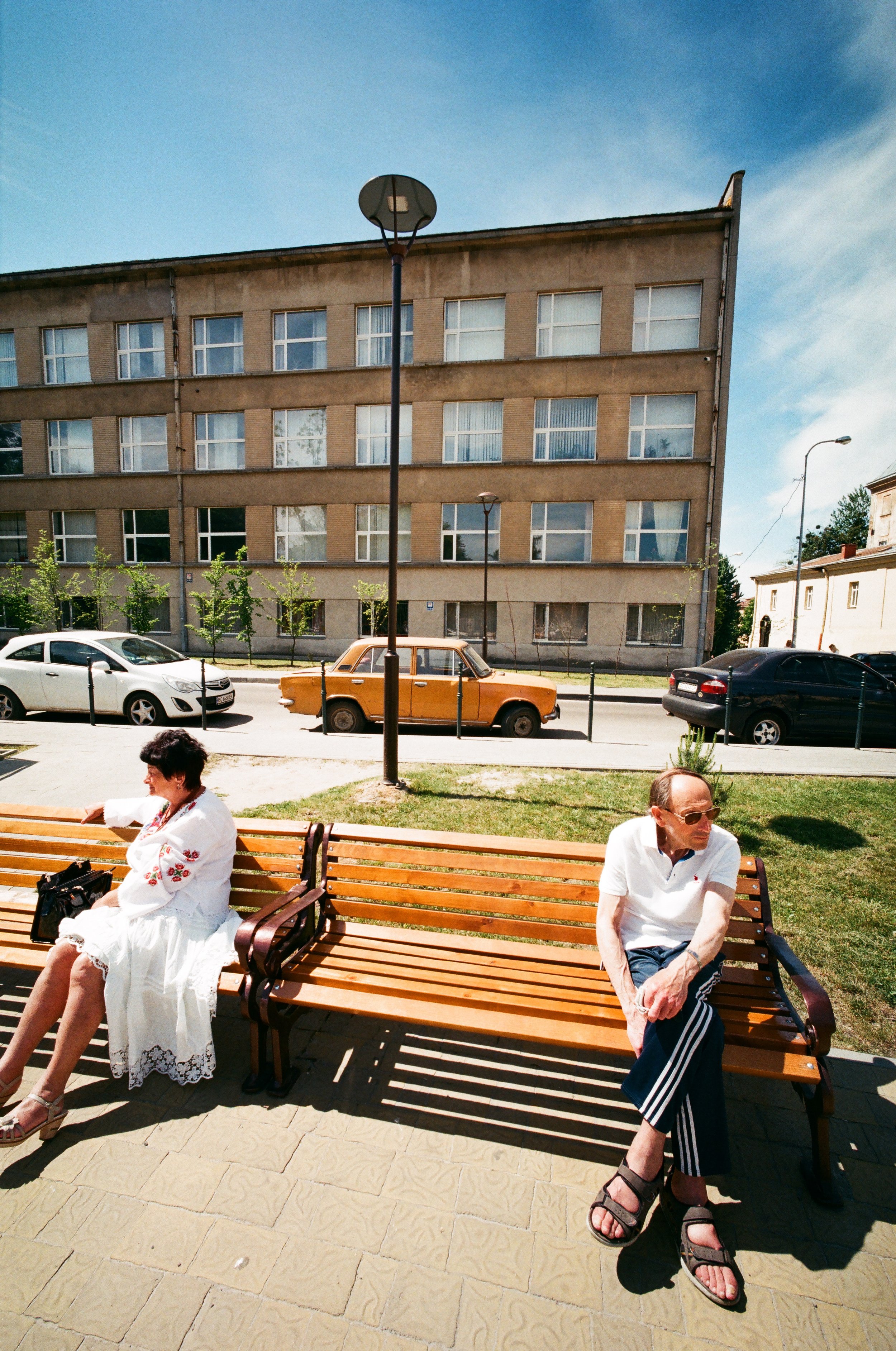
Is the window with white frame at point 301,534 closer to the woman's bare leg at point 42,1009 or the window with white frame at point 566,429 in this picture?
the window with white frame at point 566,429

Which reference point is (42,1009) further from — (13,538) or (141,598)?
(13,538)

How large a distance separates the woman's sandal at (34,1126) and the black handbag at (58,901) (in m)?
0.74

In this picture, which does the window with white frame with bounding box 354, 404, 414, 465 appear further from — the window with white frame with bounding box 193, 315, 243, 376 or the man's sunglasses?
the man's sunglasses

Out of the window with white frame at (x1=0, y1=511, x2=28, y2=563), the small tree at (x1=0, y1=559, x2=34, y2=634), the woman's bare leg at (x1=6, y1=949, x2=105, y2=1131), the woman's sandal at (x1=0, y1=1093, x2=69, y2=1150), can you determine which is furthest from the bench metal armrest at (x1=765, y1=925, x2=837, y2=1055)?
the window with white frame at (x1=0, y1=511, x2=28, y2=563)

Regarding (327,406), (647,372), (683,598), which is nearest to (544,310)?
(647,372)

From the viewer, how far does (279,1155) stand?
2412 millimetres

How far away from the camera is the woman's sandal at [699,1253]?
1.93 m

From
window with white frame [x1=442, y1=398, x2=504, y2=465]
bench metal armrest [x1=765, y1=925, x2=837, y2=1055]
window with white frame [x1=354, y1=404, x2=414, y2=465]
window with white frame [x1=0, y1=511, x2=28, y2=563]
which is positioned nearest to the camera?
bench metal armrest [x1=765, y1=925, x2=837, y2=1055]

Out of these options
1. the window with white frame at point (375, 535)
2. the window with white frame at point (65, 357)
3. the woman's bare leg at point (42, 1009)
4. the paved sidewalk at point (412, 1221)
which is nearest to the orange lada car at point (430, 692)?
the paved sidewalk at point (412, 1221)

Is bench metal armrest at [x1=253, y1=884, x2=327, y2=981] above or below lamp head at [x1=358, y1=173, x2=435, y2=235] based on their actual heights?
below

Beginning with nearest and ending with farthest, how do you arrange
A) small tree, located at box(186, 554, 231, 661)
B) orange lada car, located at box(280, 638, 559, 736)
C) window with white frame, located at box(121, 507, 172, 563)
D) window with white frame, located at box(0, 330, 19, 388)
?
1. orange lada car, located at box(280, 638, 559, 736)
2. small tree, located at box(186, 554, 231, 661)
3. window with white frame, located at box(121, 507, 172, 563)
4. window with white frame, located at box(0, 330, 19, 388)

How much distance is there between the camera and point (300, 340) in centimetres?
2411

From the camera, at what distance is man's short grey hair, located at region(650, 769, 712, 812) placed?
8.41 ft

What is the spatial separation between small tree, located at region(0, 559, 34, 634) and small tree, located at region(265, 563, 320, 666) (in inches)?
318
